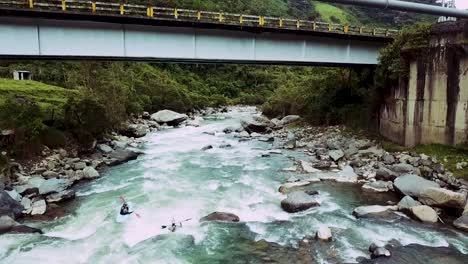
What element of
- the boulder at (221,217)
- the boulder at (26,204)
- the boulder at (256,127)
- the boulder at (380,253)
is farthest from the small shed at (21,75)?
the boulder at (380,253)

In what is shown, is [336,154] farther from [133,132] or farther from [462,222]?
[133,132]

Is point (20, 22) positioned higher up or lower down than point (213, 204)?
higher up

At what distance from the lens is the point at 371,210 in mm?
16812

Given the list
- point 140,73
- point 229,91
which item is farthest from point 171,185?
point 229,91

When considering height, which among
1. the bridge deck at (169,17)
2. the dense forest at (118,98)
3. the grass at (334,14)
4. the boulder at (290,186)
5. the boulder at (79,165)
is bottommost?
the boulder at (290,186)

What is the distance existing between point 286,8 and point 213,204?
13518 centimetres

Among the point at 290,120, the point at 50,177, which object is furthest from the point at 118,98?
the point at 50,177

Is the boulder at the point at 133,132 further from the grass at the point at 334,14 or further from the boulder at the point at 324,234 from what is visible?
the grass at the point at 334,14

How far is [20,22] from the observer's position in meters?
20.8

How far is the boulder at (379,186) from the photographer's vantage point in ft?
65.6

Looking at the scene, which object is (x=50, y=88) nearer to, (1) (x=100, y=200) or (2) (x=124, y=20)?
(2) (x=124, y=20)

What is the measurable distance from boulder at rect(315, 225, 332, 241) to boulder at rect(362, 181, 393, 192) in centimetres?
642

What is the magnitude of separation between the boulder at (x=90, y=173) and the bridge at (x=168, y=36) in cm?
654

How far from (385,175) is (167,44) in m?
14.7
